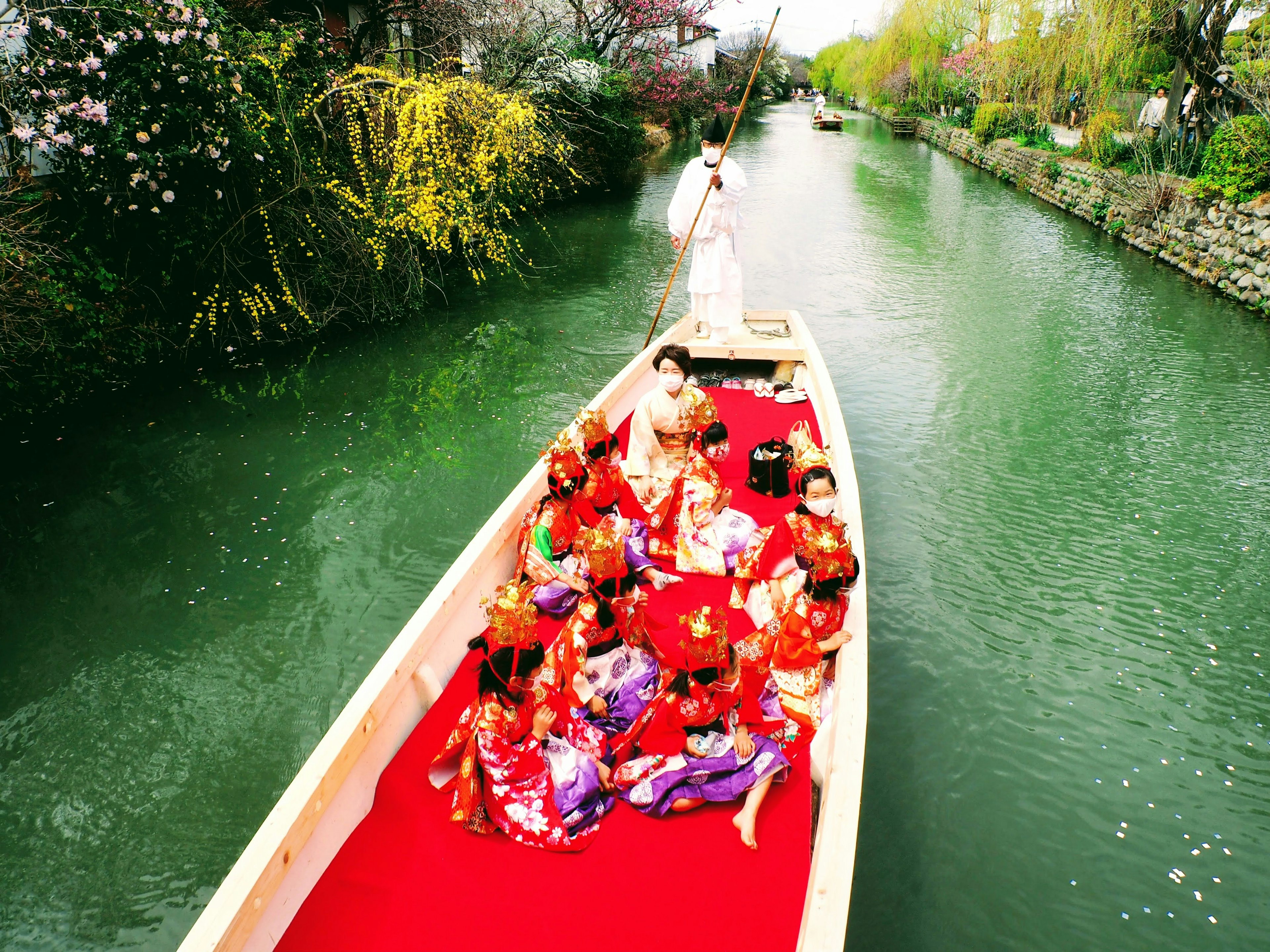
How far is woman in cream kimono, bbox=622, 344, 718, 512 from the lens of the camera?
4.19 metres

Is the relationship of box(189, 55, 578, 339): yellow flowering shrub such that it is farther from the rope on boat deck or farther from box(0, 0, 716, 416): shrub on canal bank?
the rope on boat deck

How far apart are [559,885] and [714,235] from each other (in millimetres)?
5237

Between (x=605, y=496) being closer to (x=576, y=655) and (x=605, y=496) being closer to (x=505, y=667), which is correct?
(x=576, y=655)

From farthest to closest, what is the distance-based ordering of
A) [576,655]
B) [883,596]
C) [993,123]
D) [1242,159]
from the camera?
[993,123] < [1242,159] < [883,596] < [576,655]

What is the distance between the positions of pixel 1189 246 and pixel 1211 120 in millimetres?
2802

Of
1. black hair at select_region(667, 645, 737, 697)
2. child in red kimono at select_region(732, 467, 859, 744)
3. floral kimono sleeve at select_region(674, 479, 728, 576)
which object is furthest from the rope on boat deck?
black hair at select_region(667, 645, 737, 697)

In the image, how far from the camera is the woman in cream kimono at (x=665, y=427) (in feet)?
13.8

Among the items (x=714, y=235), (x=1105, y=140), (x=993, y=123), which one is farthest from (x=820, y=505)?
(x=993, y=123)

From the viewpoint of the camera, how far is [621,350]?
8641mm

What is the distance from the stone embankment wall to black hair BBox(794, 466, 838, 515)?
943 cm

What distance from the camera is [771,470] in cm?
431

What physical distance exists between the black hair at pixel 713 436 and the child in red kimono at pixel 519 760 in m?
2.04

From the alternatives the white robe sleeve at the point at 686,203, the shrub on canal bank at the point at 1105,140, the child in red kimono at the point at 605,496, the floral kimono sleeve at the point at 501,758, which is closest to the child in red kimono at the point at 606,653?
the floral kimono sleeve at the point at 501,758

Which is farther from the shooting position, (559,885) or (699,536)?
(699,536)
